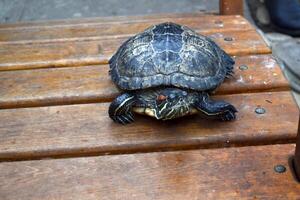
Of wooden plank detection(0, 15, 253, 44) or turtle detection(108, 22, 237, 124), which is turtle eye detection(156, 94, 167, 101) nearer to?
turtle detection(108, 22, 237, 124)

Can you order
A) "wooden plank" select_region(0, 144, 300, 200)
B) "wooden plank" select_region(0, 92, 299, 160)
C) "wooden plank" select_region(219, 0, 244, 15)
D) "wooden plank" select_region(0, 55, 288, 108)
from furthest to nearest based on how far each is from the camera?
"wooden plank" select_region(219, 0, 244, 15) → "wooden plank" select_region(0, 55, 288, 108) → "wooden plank" select_region(0, 92, 299, 160) → "wooden plank" select_region(0, 144, 300, 200)

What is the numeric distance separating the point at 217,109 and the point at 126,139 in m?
0.25

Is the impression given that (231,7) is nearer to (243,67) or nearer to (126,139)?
(243,67)

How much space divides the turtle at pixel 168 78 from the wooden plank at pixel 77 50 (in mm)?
289

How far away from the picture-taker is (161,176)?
1.10 meters

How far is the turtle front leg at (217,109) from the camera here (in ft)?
4.07

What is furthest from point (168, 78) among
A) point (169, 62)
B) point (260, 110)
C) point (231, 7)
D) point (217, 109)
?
point (231, 7)

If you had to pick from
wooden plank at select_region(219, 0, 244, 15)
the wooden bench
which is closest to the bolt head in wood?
the wooden bench

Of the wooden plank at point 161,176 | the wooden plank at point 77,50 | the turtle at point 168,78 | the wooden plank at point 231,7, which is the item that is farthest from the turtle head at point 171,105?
the wooden plank at point 231,7

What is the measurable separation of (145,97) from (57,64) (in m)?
0.46

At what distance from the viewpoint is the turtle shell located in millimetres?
1271

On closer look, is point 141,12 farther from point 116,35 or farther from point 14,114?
point 14,114

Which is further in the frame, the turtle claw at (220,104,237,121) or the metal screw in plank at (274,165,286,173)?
the turtle claw at (220,104,237,121)

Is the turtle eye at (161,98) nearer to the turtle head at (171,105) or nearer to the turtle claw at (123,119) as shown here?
the turtle head at (171,105)
